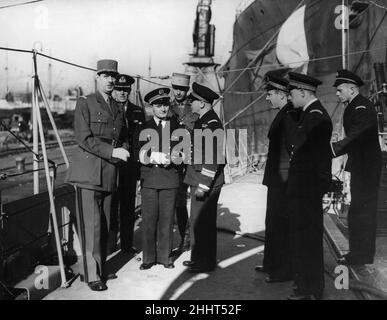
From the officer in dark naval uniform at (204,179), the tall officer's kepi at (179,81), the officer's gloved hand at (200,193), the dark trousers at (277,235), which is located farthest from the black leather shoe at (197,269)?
the tall officer's kepi at (179,81)

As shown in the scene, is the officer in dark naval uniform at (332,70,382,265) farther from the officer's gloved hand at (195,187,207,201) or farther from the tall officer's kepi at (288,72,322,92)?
the officer's gloved hand at (195,187,207,201)

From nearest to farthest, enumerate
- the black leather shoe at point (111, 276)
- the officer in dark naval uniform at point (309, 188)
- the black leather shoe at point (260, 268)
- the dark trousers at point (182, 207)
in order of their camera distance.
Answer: the officer in dark naval uniform at point (309, 188) < the black leather shoe at point (111, 276) < the black leather shoe at point (260, 268) < the dark trousers at point (182, 207)

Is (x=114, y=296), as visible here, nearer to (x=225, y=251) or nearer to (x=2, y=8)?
(x=225, y=251)

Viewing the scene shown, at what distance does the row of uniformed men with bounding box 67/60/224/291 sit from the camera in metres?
3.36

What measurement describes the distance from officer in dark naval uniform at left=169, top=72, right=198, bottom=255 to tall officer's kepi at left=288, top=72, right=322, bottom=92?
1.54 meters

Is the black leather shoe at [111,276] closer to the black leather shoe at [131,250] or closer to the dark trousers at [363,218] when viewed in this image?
the black leather shoe at [131,250]

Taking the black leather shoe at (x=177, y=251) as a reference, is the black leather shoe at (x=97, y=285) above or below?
above

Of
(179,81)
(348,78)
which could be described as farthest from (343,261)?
(179,81)

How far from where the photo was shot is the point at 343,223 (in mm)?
5492

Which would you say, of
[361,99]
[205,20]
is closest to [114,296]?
[361,99]

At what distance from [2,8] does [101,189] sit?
251 centimetres

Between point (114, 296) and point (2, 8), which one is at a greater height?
point (2, 8)

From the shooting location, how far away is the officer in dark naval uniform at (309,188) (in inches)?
121
